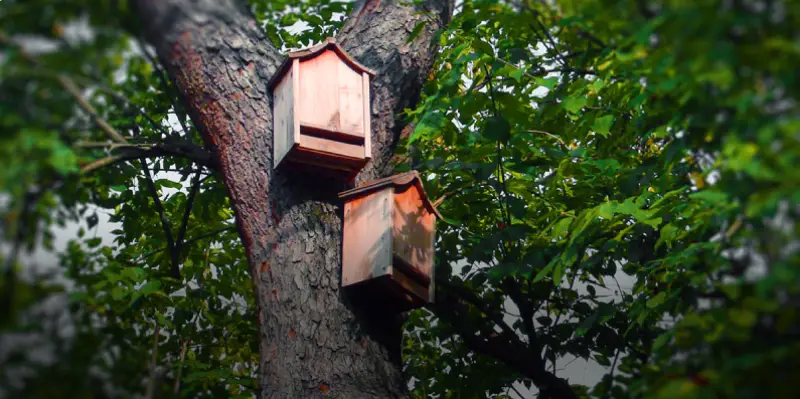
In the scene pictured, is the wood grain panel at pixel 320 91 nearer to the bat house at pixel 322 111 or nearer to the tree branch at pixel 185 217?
the bat house at pixel 322 111

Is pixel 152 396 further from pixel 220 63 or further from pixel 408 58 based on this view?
pixel 408 58

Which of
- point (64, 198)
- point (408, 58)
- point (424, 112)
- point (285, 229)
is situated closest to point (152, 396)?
point (64, 198)

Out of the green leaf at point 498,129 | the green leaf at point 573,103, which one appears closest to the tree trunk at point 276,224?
the green leaf at point 498,129

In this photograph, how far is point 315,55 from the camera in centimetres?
395

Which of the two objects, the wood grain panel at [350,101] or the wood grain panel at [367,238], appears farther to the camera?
the wood grain panel at [350,101]

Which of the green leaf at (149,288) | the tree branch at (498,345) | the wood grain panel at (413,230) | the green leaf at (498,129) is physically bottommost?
the tree branch at (498,345)

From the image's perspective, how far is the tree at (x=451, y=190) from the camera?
2.02m

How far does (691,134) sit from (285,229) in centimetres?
160

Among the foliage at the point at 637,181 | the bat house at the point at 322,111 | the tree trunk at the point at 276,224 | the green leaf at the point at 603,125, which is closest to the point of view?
the foliage at the point at 637,181

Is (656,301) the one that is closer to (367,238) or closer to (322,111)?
Result: (367,238)

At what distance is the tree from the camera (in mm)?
2018

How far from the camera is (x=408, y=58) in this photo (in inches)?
174

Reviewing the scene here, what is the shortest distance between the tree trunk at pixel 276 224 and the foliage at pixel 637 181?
61 cm

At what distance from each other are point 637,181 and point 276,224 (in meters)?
1.70
